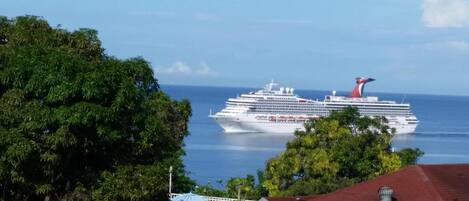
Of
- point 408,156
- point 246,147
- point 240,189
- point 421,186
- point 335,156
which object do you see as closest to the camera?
point 421,186

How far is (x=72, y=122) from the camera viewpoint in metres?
14.1

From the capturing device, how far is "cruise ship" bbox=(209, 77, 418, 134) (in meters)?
100

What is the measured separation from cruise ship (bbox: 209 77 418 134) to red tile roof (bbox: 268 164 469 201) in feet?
257

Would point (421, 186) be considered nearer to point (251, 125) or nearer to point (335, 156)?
point (335, 156)

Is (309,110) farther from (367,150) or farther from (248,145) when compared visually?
(367,150)

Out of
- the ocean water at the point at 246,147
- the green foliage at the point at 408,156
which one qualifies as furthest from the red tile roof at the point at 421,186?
the ocean water at the point at 246,147

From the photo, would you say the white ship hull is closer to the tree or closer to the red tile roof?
the tree

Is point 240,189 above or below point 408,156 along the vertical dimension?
below

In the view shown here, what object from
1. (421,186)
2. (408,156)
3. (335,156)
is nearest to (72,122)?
(421,186)

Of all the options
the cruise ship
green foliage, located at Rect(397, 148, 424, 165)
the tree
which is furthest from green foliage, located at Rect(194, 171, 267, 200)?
the cruise ship

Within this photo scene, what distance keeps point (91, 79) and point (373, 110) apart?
308 ft

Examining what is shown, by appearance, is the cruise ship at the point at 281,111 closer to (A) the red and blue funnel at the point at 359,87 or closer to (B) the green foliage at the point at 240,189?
(A) the red and blue funnel at the point at 359,87

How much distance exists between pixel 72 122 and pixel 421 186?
6.65 m

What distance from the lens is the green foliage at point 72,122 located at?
46.3 ft
